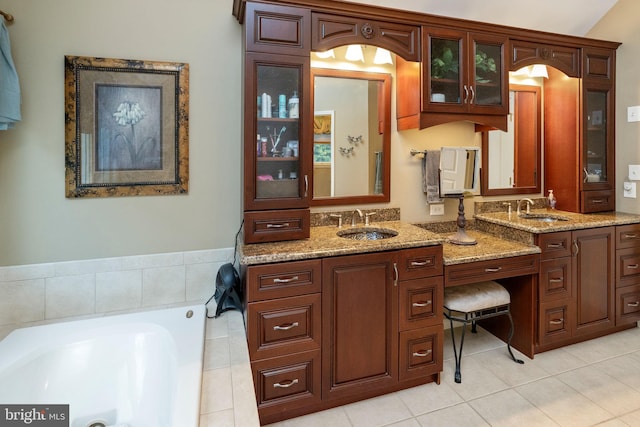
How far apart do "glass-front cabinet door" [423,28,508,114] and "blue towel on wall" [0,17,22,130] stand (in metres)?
2.24

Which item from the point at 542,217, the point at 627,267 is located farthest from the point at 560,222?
the point at 627,267

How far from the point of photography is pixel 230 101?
213 cm

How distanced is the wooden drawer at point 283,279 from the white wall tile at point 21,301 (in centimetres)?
121

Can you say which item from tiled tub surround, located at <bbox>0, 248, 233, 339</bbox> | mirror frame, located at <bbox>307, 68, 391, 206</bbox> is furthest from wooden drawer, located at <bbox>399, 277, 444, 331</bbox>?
tiled tub surround, located at <bbox>0, 248, 233, 339</bbox>

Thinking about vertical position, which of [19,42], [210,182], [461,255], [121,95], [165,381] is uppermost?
[19,42]

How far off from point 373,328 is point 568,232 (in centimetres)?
157

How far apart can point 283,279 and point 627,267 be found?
2.68m

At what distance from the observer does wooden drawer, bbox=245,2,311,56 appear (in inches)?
71.4

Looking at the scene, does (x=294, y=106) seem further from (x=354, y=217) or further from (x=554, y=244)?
(x=554, y=244)

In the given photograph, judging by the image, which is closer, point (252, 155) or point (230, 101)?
point (252, 155)

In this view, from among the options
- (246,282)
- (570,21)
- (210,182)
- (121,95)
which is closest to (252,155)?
(210,182)

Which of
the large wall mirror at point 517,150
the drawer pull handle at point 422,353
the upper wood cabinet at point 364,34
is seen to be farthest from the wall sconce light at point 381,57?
the drawer pull handle at point 422,353

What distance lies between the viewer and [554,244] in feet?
7.66

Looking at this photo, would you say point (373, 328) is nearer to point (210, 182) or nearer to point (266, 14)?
point (210, 182)
